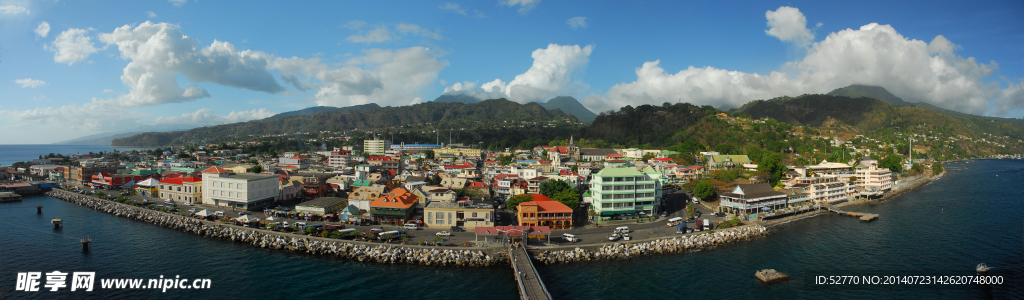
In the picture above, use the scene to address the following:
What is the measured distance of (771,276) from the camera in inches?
703

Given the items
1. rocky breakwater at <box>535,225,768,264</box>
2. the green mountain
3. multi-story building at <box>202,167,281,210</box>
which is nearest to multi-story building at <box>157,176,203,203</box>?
multi-story building at <box>202,167,281,210</box>

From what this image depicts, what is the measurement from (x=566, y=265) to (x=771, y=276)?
8448 millimetres

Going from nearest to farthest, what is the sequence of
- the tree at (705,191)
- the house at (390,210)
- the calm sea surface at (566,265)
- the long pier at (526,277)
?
the long pier at (526,277), the calm sea surface at (566,265), the house at (390,210), the tree at (705,191)

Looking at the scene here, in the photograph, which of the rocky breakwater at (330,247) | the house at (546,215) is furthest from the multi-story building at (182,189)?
the house at (546,215)

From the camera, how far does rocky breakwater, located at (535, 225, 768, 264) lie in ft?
65.1

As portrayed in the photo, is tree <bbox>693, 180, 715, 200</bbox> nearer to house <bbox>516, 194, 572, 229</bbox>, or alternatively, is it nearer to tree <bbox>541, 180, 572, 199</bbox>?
tree <bbox>541, 180, 572, 199</bbox>

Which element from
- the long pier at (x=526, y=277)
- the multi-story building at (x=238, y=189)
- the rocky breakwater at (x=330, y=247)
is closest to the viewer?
the long pier at (x=526, y=277)

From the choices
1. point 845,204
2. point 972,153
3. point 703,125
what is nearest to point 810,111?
point 972,153

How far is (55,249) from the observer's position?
2128 cm

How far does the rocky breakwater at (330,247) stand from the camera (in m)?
19.2

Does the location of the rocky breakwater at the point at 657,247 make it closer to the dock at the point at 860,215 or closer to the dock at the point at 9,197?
the dock at the point at 860,215

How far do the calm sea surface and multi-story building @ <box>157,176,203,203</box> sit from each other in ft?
15.1

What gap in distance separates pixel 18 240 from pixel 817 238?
43.8m

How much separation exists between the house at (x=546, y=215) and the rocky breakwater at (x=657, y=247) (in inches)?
174
